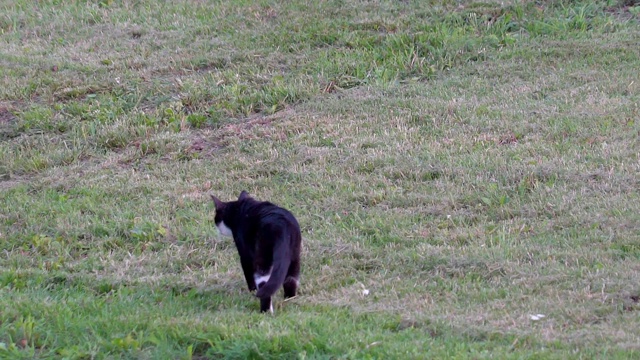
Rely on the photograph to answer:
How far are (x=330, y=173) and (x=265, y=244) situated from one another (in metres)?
3.30

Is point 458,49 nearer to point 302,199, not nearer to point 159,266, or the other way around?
point 302,199

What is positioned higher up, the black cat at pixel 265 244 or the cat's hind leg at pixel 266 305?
the black cat at pixel 265 244

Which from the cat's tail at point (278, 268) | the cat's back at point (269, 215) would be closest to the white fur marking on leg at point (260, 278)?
the cat's tail at point (278, 268)

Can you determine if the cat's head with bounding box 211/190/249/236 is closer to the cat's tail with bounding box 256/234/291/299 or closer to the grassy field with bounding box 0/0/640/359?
the grassy field with bounding box 0/0/640/359

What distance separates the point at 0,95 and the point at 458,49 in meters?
6.57

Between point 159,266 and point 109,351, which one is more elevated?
point 109,351

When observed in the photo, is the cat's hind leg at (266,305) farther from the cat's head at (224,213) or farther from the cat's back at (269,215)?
the cat's head at (224,213)

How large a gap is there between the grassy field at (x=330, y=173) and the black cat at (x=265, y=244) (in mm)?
202

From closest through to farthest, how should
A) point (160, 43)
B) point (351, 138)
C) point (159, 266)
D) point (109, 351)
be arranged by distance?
1. point (109, 351)
2. point (159, 266)
3. point (351, 138)
4. point (160, 43)

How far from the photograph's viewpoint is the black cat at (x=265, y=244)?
235 inches

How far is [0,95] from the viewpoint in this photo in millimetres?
12234

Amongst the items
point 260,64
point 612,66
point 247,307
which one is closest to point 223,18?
point 260,64

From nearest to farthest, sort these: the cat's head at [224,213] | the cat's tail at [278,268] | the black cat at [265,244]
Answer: the cat's tail at [278,268] → the black cat at [265,244] → the cat's head at [224,213]

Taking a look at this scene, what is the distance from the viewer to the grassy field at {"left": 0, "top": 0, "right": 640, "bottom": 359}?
18.9ft
